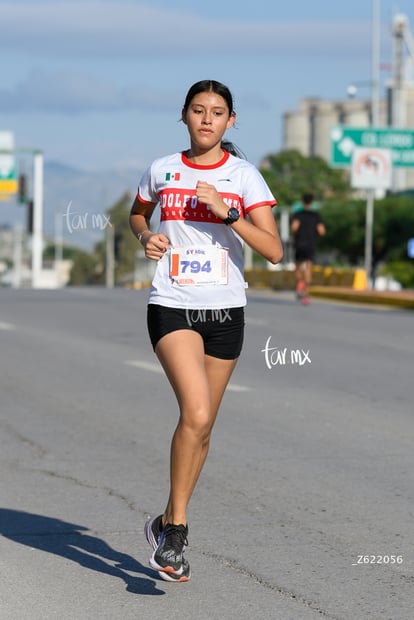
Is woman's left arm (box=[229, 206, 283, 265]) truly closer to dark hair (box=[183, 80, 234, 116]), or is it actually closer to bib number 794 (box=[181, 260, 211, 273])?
bib number 794 (box=[181, 260, 211, 273])

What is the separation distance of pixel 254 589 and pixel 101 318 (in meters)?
17.4

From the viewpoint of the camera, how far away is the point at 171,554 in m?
5.84

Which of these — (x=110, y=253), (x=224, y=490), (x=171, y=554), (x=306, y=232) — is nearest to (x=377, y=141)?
(x=110, y=253)

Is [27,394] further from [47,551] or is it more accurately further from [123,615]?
[123,615]

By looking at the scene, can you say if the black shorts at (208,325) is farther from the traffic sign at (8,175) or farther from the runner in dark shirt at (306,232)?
the traffic sign at (8,175)

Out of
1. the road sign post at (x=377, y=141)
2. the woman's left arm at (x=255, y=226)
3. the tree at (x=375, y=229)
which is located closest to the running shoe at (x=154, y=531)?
the woman's left arm at (x=255, y=226)

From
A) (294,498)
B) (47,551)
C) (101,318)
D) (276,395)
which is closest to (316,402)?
(276,395)

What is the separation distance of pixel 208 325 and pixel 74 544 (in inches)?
57.5

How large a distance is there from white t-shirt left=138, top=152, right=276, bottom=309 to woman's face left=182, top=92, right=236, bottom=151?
0.11m

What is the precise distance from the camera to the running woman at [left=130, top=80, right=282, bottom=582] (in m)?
5.87

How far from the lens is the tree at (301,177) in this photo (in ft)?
392

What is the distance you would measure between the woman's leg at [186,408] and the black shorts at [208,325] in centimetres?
4

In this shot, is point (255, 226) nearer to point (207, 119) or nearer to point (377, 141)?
point (207, 119)

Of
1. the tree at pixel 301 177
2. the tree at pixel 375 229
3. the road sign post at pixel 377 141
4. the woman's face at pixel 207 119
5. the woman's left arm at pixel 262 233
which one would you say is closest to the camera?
the woman's left arm at pixel 262 233
